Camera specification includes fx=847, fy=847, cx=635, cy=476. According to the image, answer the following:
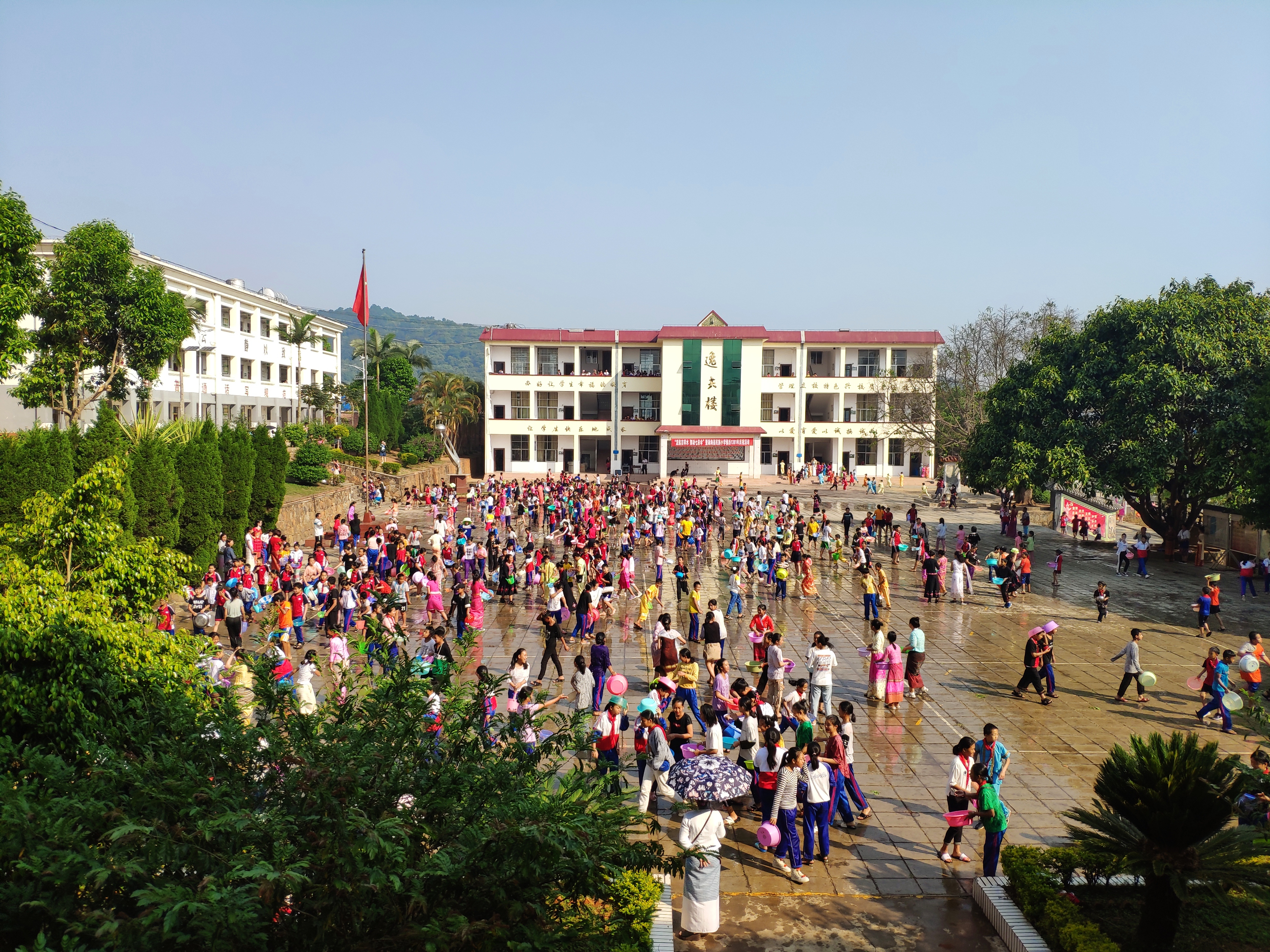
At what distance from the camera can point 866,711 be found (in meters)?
12.4

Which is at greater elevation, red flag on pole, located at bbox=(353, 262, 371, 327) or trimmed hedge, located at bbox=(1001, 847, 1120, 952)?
red flag on pole, located at bbox=(353, 262, 371, 327)

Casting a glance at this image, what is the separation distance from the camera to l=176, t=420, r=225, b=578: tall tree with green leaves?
66.8 feet

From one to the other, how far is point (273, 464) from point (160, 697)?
75.8 ft

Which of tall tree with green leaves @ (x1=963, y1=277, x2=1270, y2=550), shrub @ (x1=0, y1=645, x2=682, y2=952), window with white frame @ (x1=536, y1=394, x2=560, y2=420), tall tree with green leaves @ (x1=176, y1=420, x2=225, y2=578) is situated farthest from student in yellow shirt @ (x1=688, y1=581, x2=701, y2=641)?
window with white frame @ (x1=536, y1=394, x2=560, y2=420)

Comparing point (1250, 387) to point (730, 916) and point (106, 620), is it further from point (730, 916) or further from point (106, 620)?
point (106, 620)

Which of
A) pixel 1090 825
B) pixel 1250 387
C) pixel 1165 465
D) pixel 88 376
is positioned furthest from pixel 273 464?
pixel 1250 387

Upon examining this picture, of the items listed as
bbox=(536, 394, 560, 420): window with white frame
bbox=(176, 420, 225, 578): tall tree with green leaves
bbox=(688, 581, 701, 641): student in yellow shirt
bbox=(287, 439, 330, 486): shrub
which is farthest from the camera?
bbox=(536, 394, 560, 420): window with white frame

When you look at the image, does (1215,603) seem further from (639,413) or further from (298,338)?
(298,338)

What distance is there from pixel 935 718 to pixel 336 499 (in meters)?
26.9

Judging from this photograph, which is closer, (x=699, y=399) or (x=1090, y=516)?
(x=1090, y=516)

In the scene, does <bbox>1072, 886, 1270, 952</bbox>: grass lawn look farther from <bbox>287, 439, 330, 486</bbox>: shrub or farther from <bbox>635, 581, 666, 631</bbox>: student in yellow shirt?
<bbox>287, 439, 330, 486</bbox>: shrub

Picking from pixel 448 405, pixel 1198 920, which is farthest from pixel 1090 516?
pixel 448 405

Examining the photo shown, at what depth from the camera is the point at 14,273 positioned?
1883 centimetres

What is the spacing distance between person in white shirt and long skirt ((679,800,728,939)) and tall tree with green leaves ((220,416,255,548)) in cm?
1965
